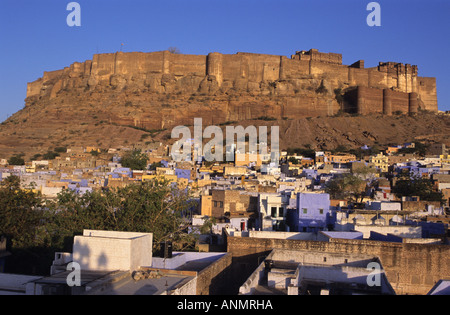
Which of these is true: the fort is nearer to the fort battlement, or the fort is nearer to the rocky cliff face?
the fort battlement

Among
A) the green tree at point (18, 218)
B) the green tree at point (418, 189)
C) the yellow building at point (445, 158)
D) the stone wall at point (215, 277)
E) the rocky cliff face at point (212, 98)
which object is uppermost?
the rocky cliff face at point (212, 98)

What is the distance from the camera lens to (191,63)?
56438 mm

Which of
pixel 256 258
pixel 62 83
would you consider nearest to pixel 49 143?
pixel 62 83

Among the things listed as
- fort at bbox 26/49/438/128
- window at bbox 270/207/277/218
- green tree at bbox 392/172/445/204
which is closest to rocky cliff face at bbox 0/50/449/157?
fort at bbox 26/49/438/128

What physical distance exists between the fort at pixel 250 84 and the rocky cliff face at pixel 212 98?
11 centimetres

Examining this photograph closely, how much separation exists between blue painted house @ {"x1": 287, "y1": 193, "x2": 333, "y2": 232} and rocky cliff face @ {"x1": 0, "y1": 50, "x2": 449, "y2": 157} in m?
35.7

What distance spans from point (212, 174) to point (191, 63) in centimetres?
2843

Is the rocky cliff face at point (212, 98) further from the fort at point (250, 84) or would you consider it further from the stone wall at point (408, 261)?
the stone wall at point (408, 261)

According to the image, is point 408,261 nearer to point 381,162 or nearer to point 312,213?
point 312,213

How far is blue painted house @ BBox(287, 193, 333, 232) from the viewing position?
14.9m

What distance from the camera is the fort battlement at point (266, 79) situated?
5519 centimetres

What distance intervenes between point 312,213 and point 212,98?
40692 mm

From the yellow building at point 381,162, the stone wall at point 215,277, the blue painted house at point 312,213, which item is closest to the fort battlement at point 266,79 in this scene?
the yellow building at point 381,162

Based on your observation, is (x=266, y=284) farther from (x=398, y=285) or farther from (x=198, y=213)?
(x=198, y=213)
